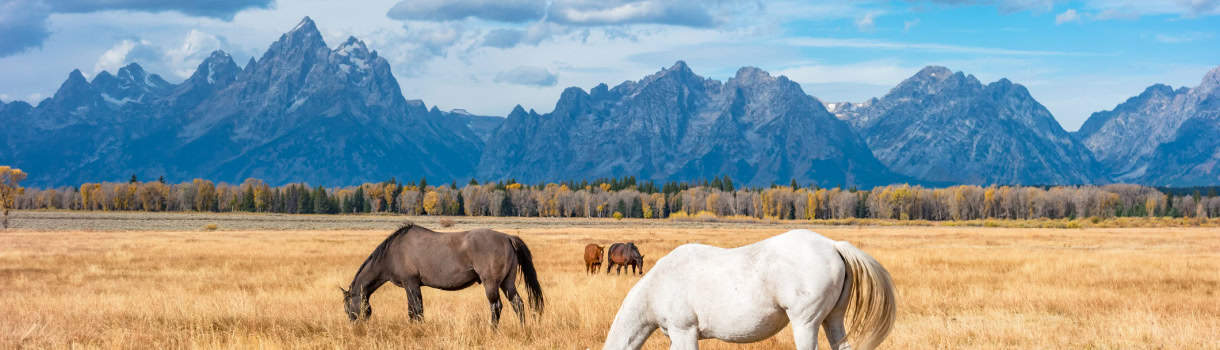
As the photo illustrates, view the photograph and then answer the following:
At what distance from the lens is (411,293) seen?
1337cm

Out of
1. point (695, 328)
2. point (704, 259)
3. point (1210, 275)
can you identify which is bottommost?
point (1210, 275)

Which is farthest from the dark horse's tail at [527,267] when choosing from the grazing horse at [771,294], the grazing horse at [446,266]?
the grazing horse at [771,294]

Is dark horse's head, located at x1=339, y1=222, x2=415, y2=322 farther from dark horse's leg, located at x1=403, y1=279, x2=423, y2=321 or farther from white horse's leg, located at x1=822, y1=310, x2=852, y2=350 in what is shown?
white horse's leg, located at x1=822, y1=310, x2=852, y2=350

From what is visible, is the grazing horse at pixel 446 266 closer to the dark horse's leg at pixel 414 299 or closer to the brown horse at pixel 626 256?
the dark horse's leg at pixel 414 299

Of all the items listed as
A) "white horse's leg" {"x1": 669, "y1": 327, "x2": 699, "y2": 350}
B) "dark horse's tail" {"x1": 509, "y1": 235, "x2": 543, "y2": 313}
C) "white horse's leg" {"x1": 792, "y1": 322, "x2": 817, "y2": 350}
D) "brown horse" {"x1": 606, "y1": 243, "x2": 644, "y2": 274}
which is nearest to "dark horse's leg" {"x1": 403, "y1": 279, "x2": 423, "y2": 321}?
"dark horse's tail" {"x1": 509, "y1": 235, "x2": 543, "y2": 313}

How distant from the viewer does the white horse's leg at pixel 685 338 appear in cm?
752

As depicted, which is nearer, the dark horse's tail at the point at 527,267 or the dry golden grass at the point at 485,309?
the dry golden grass at the point at 485,309

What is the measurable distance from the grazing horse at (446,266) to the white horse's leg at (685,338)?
222 inches

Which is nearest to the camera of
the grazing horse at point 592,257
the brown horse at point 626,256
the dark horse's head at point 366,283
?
the dark horse's head at point 366,283

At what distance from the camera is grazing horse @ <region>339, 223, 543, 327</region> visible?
42.6 ft

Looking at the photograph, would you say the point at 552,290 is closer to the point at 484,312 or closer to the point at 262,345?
the point at 484,312

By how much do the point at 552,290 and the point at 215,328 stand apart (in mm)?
8299

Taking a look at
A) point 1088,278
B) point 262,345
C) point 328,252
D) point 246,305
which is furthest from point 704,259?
point 328,252

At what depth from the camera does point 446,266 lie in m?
13.2
